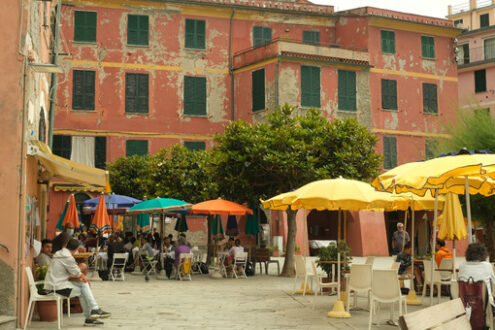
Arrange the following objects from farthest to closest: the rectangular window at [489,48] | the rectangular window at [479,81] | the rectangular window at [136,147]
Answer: the rectangular window at [489,48] < the rectangular window at [479,81] < the rectangular window at [136,147]

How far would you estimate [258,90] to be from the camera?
30.4 m

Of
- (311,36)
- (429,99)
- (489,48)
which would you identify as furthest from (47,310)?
(489,48)

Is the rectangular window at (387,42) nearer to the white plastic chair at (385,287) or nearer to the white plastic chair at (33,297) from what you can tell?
the white plastic chair at (385,287)

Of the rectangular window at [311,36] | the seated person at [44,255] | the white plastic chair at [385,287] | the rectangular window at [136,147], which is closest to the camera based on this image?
the white plastic chair at [385,287]

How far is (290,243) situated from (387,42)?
16.8m

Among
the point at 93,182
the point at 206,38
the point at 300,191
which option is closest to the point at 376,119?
the point at 206,38

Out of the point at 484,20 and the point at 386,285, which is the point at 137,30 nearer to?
the point at 386,285

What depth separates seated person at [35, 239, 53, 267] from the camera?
36.6 feet

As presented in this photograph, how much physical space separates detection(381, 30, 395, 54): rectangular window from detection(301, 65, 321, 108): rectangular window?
4.49 m

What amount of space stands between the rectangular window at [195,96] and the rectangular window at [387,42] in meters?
8.96

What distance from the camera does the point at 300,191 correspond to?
12.5m

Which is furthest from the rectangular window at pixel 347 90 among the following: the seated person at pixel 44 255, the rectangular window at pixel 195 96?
the seated person at pixel 44 255

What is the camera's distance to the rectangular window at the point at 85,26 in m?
30.4

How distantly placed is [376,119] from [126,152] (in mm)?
11820
